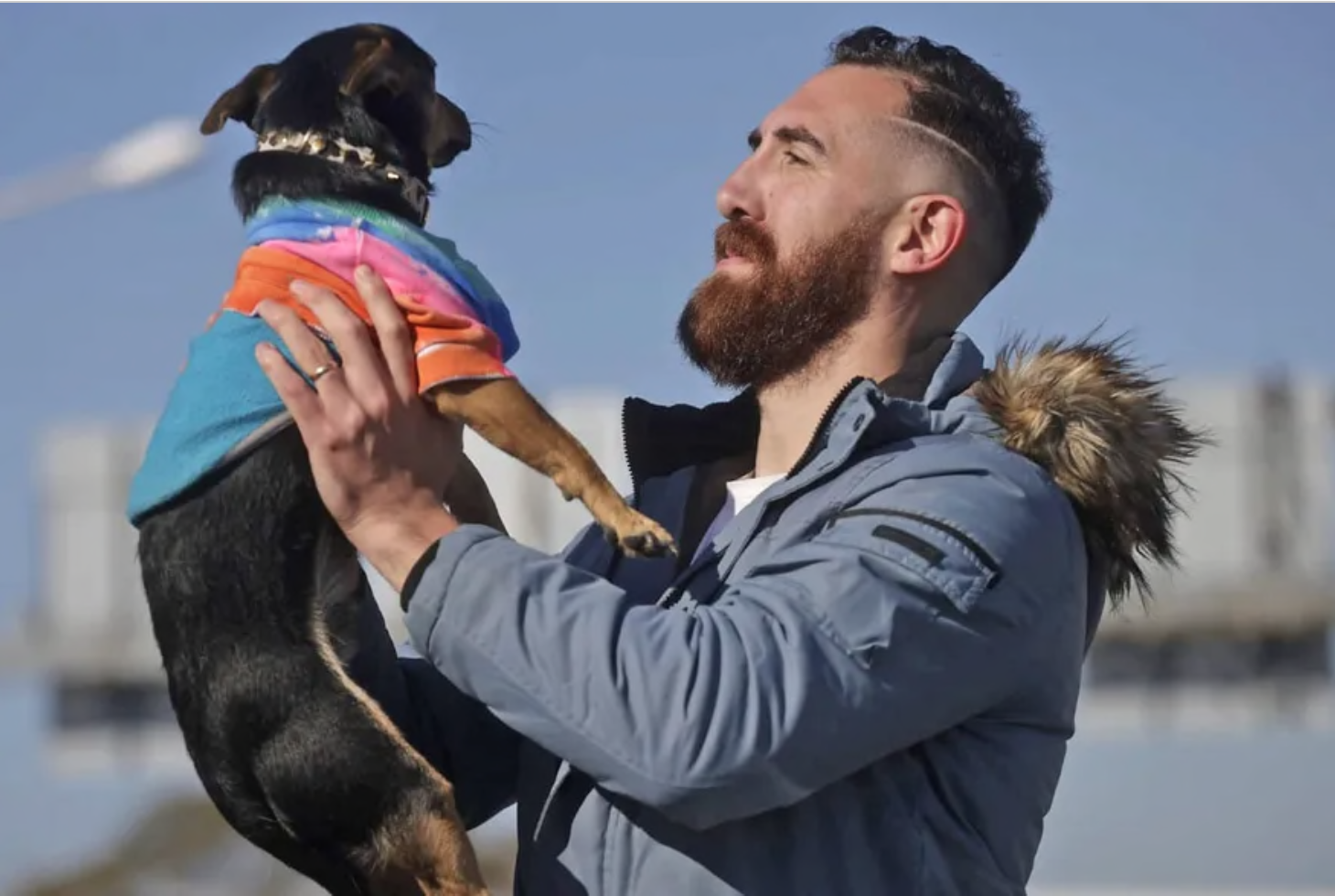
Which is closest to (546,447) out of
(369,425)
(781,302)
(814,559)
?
(369,425)

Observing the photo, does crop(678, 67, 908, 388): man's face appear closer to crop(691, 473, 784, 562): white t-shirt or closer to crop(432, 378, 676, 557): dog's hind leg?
crop(691, 473, 784, 562): white t-shirt

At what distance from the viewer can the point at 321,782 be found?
2781mm

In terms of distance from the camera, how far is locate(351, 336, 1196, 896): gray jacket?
2.47 m

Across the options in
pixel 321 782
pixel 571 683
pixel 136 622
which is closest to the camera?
pixel 571 683

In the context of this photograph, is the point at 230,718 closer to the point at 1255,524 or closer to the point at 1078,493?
the point at 1078,493

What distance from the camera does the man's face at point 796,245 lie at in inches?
124

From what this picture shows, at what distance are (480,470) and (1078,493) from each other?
0.97 meters

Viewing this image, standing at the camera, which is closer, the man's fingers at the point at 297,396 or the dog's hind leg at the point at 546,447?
the man's fingers at the point at 297,396

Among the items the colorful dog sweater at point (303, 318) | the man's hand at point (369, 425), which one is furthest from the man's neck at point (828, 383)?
the man's hand at point (369, 425)

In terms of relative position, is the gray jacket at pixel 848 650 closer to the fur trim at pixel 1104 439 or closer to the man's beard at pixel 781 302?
the fur trim at pixel 1104 439

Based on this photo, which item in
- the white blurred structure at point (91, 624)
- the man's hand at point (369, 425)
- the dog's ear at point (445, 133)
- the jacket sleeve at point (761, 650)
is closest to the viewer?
the jacket sleeve at point (761, 650)

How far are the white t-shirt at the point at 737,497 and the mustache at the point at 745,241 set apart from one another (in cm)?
33

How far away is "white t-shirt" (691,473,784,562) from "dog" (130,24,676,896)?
0.47 feet

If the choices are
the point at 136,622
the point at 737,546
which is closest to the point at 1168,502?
the point at 737,546
